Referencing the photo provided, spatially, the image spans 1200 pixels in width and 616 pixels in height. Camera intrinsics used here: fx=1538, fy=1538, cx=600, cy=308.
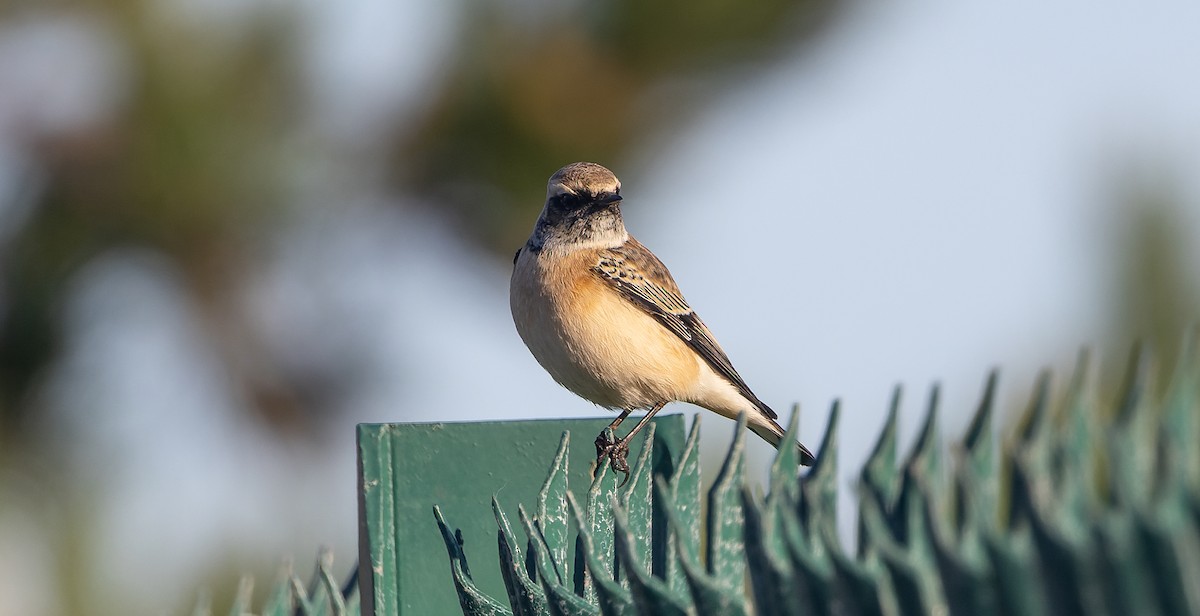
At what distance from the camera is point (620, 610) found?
2.65 m

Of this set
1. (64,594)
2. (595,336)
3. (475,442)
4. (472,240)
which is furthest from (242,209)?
(475,442)

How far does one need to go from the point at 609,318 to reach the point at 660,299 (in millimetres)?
597

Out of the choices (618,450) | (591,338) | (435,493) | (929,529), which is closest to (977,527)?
(929,529)

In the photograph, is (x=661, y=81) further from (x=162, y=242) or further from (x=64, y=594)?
(x=64, y=594)

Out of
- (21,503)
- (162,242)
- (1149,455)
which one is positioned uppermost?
(162,242)

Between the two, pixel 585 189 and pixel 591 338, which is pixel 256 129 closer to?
pixel 585 189

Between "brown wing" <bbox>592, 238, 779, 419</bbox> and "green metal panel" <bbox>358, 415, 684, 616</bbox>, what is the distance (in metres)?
2.72

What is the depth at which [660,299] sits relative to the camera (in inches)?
263

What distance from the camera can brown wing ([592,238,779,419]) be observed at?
645 cm

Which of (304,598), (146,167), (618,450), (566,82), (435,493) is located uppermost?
(566,82)

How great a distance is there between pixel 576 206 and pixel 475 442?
118 inches

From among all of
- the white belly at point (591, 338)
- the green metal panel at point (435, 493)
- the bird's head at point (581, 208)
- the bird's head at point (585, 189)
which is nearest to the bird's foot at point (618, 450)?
the green metal panel at point (435, 493)

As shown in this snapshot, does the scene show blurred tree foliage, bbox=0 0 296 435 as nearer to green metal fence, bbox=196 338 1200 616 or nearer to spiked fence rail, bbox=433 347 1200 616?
green metal fence, bbox=196 338 1200 616

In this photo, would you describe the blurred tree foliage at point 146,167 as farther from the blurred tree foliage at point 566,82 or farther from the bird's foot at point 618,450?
the bird's foot at point 618,450
